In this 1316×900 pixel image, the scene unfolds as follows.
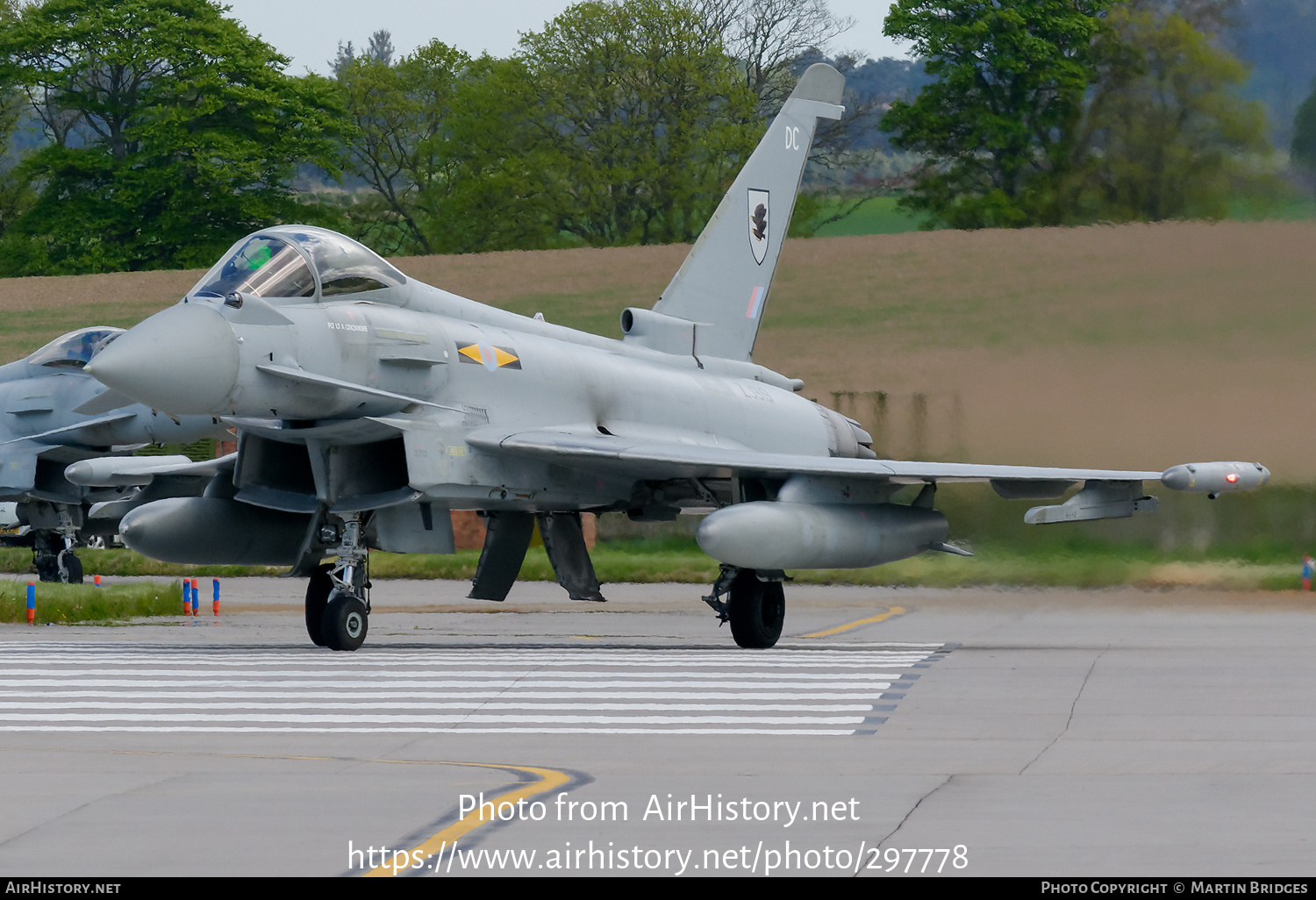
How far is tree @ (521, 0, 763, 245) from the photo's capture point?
54.8 m

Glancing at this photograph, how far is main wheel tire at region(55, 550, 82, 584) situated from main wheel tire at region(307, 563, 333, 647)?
9.13 metres

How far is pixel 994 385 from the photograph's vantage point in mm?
23938

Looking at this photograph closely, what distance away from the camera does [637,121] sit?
56.4 meters

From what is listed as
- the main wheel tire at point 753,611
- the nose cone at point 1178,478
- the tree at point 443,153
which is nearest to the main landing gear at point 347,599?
the main wheel tire at point 753,611

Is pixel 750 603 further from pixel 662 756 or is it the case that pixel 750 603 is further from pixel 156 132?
pixel 156 132

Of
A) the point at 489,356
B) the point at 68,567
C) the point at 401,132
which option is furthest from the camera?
the point at 401,132

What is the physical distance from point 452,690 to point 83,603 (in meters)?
9.56

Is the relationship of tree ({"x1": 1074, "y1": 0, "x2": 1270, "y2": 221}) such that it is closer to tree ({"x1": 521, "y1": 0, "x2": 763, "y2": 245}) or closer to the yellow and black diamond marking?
the yellow and black diamond marking

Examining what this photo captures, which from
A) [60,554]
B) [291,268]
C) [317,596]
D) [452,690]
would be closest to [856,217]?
[60,554]

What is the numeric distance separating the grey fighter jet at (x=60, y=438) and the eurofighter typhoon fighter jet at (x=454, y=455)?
724cm

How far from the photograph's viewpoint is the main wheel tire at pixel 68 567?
22922 millimetres

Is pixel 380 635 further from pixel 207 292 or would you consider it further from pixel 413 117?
pixel 413 117

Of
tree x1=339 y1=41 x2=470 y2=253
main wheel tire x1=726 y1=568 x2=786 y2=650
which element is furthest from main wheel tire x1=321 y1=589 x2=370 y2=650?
tree x1=339 y1=41 x2=470 y2=253

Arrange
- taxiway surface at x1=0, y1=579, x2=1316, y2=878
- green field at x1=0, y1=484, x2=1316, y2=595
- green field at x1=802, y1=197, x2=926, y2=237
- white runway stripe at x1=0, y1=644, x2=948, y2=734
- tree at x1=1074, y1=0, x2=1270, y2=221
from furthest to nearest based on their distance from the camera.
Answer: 1. green field at x1=802, y1=197, x2=926, y2=237
2. tree at x1=1074, y1=0, x2=1270, y2=221
3. green field at x1=0, y1=484, x2=1316, y2=595
4. white runway stripe at x1=0, y1=644, x2=948, y2=734
5. taxiway surface at x1=0, y1=579, x2=1316, y2=878
